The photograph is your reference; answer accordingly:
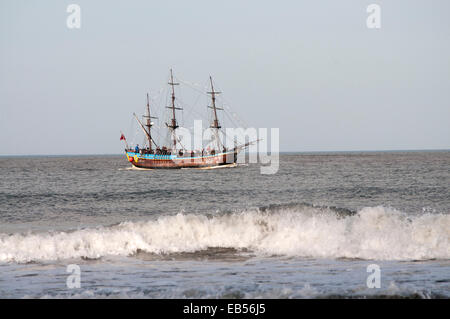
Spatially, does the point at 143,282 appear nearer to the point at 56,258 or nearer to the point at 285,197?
the point at 56,258

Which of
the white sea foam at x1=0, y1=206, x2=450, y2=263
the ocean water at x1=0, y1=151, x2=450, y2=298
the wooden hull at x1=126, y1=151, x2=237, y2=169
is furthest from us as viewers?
the wooden hull at x1=126, y1=151, x2=237, y2=169

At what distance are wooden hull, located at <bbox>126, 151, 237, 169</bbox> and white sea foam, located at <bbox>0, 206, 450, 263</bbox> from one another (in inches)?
3527

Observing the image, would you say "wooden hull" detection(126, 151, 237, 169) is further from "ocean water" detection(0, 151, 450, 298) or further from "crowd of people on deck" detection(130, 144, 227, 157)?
"ocean water" detection(0, 151, 450, 298)

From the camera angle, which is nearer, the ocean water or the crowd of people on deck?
the ocean water

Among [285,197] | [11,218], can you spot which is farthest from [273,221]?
[285,197]

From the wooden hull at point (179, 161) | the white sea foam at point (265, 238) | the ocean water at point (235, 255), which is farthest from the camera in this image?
the wooden hull at point (179, 161)

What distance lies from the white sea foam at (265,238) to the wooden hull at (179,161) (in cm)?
8957

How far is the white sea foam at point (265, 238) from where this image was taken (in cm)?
1489

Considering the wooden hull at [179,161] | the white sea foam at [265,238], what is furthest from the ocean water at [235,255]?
the wooden hull at [179,161]

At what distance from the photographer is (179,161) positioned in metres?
110

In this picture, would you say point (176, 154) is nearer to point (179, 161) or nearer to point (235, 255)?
point (179, 161)

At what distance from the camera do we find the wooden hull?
4296 inches

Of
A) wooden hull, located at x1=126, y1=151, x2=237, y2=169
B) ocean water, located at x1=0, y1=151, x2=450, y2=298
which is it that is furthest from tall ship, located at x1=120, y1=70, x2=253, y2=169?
ocean water, located at x1=0, y1=151, x2=450, y2=298

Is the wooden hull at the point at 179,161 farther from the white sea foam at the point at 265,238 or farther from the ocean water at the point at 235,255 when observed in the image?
the white sea foam at the point at 265,238
